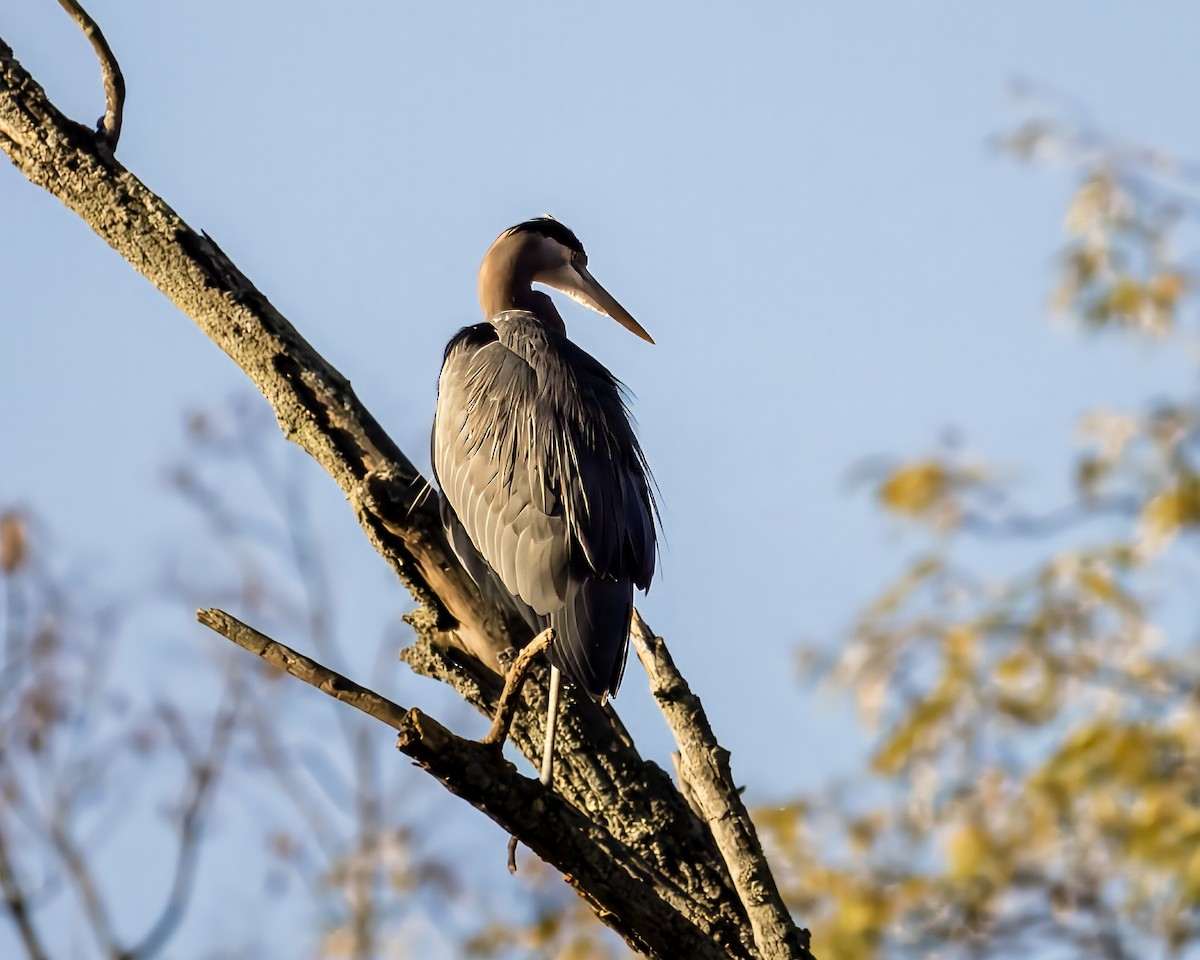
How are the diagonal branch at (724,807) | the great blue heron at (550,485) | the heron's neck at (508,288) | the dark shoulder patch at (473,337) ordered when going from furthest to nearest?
the heron's neck at (508,288) < the dark shoulder patch at (473,337) < the great blue heron at (550,485) < the diagonal branch at (724,807)

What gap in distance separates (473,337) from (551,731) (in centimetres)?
152

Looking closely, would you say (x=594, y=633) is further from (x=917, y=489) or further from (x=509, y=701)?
(x=917, y=489)

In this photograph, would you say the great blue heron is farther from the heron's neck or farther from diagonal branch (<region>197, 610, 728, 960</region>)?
diagonal branch (<region>197, 610, 728, 960</region>)

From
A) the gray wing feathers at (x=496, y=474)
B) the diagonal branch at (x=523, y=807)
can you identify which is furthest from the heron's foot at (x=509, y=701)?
the gray wing feathers at (x=496, y=474)

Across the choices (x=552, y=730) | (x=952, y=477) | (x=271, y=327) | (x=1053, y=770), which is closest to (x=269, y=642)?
(x=552, y=730)

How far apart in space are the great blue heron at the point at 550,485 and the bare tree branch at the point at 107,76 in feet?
3.86

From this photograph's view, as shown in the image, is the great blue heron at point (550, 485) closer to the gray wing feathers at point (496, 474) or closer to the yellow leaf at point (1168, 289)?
the gray wing feathers at point (496, 474)

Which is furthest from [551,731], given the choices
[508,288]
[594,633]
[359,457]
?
[508,288]

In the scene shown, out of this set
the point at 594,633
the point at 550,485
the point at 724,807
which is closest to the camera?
the point at 724,807

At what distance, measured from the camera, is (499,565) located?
3893mm

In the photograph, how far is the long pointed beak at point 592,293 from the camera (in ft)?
17.0

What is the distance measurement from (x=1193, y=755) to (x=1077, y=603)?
30.9 inches

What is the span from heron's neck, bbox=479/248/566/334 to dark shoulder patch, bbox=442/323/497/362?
1.23 feet

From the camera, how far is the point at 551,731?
343 centimetres
